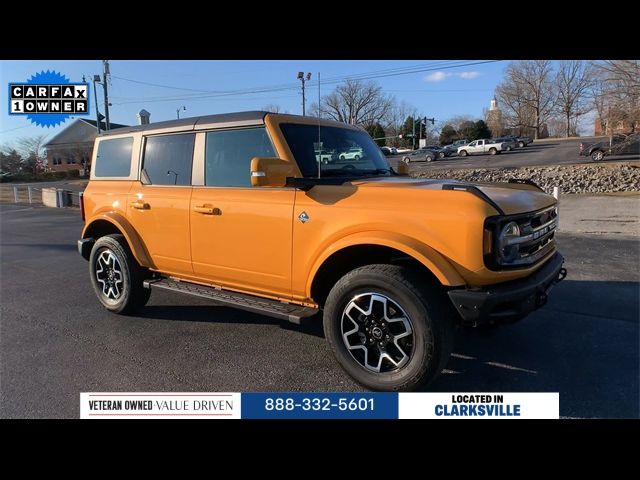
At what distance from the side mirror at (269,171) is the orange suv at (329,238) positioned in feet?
0.03

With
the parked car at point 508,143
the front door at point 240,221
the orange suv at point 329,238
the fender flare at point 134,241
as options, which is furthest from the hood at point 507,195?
the parked car at point 508,143

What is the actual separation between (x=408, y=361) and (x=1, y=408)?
2943 millimetres

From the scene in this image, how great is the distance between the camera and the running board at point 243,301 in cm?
341

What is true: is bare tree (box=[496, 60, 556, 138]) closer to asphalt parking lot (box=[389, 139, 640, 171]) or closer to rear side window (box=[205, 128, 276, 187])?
asphalt parking lot (box=[389, 139, 640, 171])

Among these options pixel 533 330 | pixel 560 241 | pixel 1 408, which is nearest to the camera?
pixel 1 408

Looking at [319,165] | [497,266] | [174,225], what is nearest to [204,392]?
[174,225]

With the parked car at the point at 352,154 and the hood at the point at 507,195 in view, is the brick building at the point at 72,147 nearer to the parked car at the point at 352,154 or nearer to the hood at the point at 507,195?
the parked car at the point at 352,154

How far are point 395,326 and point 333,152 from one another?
1736 mm

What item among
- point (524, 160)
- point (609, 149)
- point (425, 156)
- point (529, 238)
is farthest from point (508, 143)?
point (529, 238)

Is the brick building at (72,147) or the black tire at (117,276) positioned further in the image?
the brick building at (72,147)

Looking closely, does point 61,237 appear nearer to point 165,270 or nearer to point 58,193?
point 165,270

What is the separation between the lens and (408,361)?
3.01m

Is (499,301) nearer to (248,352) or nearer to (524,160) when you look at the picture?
(248,352)

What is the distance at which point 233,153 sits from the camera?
3.96m
